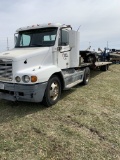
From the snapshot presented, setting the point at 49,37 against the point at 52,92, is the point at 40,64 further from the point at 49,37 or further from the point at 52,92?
the point at 49,37

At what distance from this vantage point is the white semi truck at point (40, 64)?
516cm

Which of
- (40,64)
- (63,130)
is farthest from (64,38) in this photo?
(63,130)

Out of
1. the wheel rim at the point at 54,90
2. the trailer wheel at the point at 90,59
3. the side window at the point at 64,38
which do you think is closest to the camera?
the wheel rim at the point at 54,90

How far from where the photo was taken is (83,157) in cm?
339

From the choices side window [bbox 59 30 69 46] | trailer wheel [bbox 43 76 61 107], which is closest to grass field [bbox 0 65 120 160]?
trailer wheel [bbox 43 76 61 107]

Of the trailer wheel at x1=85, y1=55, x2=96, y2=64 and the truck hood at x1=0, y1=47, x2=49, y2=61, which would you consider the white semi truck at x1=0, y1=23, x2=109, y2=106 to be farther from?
the trailer wheel at x1=85, y1=55, x2=96, y2=64

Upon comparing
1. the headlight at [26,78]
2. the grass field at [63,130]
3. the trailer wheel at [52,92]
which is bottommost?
the grass field at [63,130]

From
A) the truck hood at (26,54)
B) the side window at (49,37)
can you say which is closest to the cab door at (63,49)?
the side window at (49,37)

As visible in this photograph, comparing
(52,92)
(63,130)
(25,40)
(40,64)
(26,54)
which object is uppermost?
(25,40)

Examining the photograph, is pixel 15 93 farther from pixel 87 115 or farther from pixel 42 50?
pixel 87 115

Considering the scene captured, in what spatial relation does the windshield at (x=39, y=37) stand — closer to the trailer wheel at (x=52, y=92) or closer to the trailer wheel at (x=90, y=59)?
the trailer wheel at (x=52, y=92)

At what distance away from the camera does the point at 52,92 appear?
19.2 ft

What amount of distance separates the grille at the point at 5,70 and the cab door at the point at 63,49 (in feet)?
6.12

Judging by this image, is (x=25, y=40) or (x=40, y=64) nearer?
(x=40, y=64)
